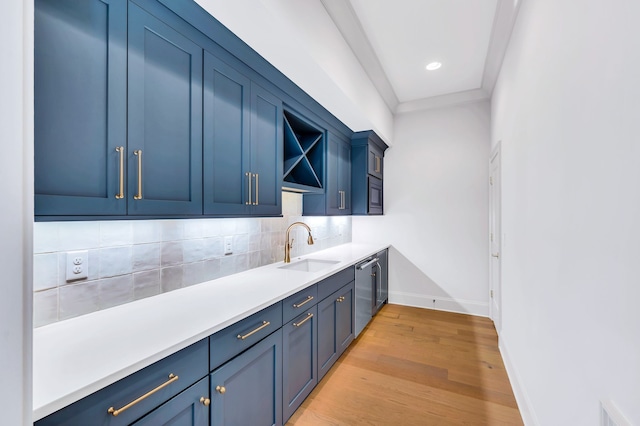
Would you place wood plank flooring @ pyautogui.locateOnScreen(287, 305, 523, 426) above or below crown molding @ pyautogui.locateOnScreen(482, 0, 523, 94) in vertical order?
below

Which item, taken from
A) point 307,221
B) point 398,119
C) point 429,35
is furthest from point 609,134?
point 398,119

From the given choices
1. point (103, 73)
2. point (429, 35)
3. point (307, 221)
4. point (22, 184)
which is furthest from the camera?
point (307, 221)

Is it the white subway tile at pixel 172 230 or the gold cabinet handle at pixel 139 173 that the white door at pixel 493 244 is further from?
the gold cabinet handle at pixel 139 173

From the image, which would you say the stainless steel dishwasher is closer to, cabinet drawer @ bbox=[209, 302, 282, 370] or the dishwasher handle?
the dishwasher handle

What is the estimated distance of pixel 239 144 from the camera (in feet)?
5.79

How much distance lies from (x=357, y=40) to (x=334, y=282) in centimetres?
210

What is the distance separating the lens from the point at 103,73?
42.4 inches

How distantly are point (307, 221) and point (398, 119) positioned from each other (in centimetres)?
222

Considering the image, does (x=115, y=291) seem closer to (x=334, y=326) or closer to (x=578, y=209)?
(x=334, y=326)

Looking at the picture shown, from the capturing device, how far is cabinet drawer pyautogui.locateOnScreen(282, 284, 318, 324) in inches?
66.8

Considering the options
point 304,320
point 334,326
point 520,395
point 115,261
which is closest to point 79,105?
point 115,261

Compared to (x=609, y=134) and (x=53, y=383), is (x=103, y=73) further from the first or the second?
(x=609, y=134)

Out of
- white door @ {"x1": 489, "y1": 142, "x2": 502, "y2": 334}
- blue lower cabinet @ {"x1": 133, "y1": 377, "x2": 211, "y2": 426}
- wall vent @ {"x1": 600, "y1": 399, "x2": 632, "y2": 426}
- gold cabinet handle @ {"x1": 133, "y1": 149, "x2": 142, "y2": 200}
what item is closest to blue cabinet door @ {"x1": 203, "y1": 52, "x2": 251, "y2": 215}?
gold cabinet handle @ {"x1": 133, "y1": 149, "x2": 142, "y2": 200}

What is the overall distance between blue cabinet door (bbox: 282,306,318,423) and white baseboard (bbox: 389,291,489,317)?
2.38 m
